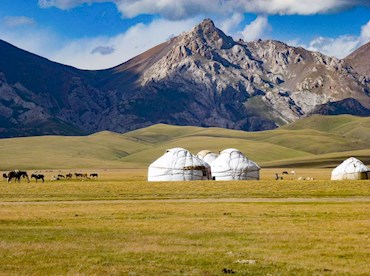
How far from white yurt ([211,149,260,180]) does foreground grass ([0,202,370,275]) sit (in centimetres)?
4591

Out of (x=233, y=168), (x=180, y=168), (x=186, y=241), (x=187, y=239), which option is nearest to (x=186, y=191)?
(x=180, y=168)

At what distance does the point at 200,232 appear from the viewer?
3142 centimetres

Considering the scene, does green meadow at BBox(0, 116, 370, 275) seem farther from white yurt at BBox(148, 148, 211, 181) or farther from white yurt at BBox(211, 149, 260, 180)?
white yurt at BBox(211, 149, 260, 180)

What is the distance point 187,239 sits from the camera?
28609 mm

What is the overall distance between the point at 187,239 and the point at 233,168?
208ft

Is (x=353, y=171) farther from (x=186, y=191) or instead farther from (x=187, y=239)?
(x=187, y=239)

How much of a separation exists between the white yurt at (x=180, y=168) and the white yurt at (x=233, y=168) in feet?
11.5

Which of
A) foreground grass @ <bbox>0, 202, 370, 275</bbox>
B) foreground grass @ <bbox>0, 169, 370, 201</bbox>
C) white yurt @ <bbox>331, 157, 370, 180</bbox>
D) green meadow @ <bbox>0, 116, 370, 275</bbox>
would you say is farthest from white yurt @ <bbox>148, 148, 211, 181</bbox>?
foreground grass @ <bbox>0, 202, 370, 275</bbox>

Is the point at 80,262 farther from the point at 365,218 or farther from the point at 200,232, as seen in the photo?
the point at 365,218

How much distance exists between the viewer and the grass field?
832 inches

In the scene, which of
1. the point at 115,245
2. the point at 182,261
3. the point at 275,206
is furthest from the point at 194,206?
the point at 182,261

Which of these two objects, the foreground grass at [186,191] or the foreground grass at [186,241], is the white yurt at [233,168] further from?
the foreground grass at [186,241]

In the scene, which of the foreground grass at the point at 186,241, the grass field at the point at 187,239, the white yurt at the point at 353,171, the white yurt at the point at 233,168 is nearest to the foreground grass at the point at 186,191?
the grass field at the point at 187,239

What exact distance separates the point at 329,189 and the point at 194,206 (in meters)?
25.0
